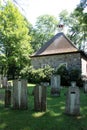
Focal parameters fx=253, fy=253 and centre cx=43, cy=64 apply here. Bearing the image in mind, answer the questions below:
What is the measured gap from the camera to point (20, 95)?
307 inches

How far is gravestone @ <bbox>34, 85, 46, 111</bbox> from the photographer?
7707 millimetres

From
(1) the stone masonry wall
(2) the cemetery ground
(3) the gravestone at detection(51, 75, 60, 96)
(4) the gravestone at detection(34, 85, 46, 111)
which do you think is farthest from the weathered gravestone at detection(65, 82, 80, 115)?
(1) the stone masonry wall

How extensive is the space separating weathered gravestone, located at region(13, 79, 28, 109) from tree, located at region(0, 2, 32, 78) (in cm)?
2813

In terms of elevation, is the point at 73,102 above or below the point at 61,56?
below

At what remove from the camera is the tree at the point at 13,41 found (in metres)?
35.9

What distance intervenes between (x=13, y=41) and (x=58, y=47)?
9276 millimetres

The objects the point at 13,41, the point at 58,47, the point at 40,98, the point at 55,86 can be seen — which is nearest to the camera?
the point at 40,98

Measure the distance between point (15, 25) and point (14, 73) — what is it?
707 centimetres

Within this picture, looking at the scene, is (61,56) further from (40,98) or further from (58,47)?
(40,98)

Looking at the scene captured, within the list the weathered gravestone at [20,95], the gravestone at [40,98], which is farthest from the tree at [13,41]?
the gravestone at [40,98]

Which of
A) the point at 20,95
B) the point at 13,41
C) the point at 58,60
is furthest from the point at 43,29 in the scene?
the point at 20,95

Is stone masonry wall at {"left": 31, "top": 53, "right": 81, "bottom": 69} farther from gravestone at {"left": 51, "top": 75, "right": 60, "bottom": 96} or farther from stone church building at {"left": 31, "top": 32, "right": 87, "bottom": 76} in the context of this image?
gravestone at {"left": 51, "top": 75, "right": 60, "bottom": 96}

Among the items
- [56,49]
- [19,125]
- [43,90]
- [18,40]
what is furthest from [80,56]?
[19,125]

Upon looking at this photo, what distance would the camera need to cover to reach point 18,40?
120 ft
